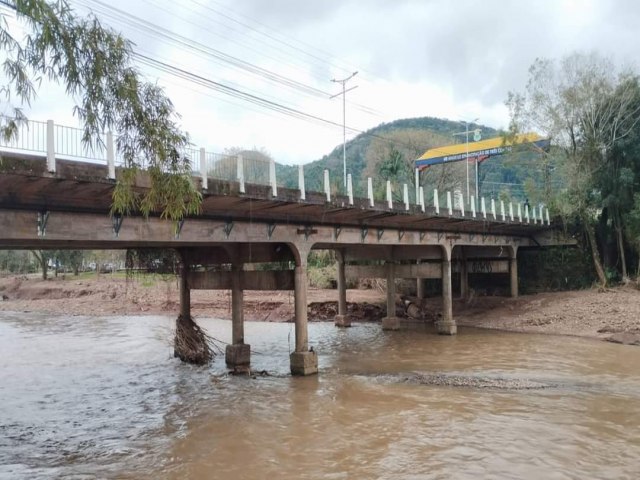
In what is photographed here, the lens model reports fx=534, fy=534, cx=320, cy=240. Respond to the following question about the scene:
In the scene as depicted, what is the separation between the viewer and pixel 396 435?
10.1 meters

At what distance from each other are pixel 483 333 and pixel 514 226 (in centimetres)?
679

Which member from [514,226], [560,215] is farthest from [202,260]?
[560,215]

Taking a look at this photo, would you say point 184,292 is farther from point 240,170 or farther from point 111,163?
point 111,163

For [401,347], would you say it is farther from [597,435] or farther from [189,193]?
[189,193]

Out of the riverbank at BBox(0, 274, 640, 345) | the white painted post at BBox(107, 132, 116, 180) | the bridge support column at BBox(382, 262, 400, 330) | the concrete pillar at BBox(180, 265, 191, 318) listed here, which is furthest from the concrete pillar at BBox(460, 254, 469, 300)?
the white painted post at BBox(107, 132, 116, 180)

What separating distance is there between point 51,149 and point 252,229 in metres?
6.33

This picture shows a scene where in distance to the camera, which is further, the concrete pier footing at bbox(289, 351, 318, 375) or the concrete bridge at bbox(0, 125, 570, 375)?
the concrete pier footing at bbox(289, 351, 318, 375)

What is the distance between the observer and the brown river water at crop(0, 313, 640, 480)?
8.69 meters

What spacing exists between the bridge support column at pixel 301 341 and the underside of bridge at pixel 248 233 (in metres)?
0.03

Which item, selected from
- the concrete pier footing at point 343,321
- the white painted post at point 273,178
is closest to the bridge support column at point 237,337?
the white painted post at point 273,178

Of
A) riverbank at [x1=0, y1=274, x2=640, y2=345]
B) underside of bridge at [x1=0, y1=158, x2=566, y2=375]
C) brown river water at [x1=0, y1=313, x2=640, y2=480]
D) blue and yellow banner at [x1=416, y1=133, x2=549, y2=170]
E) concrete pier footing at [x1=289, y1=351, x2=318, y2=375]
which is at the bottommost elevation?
brown river water at [x1=0, y1=313, x2=640, y2=480]

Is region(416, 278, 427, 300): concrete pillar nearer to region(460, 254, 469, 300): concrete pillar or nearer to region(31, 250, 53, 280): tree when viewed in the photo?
region(460, 254, 469, 300): concrete pillar

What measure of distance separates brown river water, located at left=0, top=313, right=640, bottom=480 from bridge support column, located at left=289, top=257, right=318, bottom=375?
16.6 inches

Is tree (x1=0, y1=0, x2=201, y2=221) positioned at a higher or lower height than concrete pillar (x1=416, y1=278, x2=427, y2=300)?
higher
